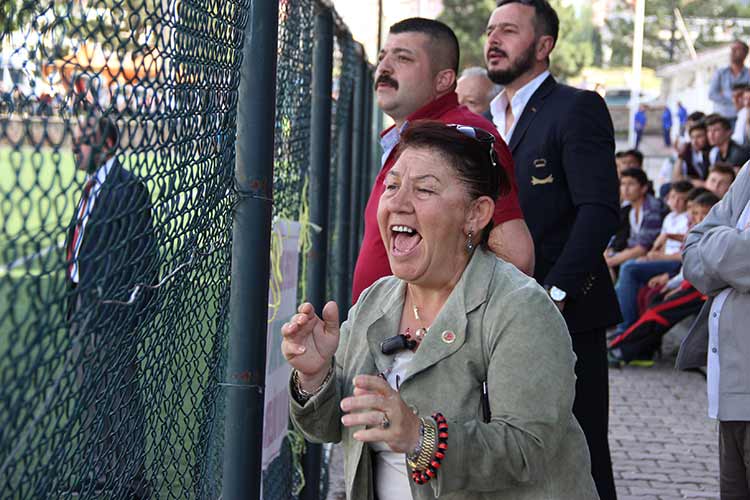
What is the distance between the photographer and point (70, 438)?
79.9 inches

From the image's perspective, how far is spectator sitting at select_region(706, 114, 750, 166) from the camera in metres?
13.7

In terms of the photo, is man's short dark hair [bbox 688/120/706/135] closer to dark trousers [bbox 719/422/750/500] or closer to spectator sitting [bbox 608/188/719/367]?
spectator sitting [bbox 608/188/719/367]

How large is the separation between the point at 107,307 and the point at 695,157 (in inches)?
563

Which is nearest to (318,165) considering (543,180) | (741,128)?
(543,180)

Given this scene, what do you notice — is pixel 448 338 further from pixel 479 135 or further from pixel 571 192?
pixel 571 192

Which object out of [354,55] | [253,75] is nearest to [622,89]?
[354,55]

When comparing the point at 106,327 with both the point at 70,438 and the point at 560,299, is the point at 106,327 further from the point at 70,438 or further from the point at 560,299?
the point at 560,299

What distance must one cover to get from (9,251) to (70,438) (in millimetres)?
610

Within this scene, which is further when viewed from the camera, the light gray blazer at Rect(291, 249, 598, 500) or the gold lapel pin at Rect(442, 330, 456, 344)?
the gold lapel pin at Rect(442, 330, 456, 344)

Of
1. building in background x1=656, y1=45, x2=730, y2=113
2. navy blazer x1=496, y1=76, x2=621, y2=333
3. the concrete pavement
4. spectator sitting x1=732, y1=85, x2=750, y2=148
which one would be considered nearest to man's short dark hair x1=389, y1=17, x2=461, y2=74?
navy blazer x1=496, y1=76, x2=621, y2=333

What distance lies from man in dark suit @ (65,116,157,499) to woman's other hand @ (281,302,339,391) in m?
0.36

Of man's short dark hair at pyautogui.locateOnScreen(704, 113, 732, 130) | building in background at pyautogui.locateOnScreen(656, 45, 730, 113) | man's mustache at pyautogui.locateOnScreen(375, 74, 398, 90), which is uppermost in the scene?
building in background at pyautogui.locateOnScreen(656, 45, 730, 113)

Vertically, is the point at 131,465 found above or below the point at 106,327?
below

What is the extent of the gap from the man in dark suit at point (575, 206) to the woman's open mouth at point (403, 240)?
5.55ft
